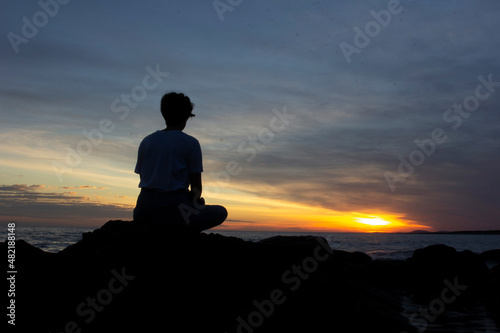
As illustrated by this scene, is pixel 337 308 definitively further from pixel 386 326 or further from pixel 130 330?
pixel 130 330

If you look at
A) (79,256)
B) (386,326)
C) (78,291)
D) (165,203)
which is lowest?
(386,326)

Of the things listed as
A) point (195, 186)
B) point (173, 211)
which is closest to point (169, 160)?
point (195, 186)

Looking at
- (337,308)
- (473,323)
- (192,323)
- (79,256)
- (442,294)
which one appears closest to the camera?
(192,323)

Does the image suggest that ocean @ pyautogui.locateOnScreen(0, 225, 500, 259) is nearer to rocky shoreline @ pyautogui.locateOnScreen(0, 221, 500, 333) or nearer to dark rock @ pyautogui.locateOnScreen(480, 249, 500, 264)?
dark rock @ pyautogui.locateOnScreen(480, 249, 500, 264)

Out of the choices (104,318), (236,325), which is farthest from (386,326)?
(104,318)

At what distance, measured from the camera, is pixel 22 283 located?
4.39 metres


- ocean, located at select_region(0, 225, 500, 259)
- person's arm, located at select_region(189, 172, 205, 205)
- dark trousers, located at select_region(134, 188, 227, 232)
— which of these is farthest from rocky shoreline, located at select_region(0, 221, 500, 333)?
ocean, located at select_region(0, 225, 500, 259)

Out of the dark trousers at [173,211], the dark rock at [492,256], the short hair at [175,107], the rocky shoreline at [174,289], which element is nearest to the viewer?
the rocky shoreline at [174,289]

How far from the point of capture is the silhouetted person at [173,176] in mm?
5070

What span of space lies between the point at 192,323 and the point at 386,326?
2.17m

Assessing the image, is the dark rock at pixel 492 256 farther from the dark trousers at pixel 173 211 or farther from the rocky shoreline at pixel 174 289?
the dark trousers at pixel 173 211

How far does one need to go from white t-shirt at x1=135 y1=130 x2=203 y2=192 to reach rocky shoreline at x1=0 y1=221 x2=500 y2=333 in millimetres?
571

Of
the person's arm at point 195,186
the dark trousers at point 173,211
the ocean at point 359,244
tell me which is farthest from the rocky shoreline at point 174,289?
the ocean at point 359,244

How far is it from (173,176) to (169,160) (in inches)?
8.1
